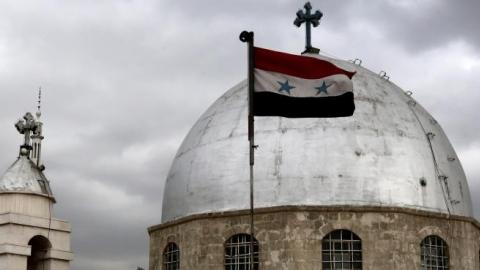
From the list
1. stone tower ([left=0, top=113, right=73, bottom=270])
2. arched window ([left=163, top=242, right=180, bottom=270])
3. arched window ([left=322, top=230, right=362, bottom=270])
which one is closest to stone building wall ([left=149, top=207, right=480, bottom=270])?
arched window ([left=322, top=230, right=362, bottom=270])

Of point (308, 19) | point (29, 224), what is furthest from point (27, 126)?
point (308, 19)

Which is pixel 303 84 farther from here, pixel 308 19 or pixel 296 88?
pixel 308 19

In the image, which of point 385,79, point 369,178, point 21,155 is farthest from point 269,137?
point 21,155

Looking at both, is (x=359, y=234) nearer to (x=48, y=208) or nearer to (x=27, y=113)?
(x=48, y=208)

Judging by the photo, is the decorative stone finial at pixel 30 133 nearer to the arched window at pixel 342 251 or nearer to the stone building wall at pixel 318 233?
the stone building wall at pixel 318 233

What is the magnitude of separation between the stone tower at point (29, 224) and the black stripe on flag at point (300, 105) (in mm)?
11126

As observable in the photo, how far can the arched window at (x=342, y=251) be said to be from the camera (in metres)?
24.9

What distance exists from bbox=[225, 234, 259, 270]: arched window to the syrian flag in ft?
27.0

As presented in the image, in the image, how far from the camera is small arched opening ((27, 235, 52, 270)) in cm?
2694

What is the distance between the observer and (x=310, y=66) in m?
18.5

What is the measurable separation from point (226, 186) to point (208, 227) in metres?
1.41

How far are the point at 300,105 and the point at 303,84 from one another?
48 cm

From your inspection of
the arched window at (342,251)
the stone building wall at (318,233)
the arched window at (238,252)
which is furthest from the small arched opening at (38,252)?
the arched window at (342,251)

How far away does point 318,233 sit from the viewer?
2494 centimetres
